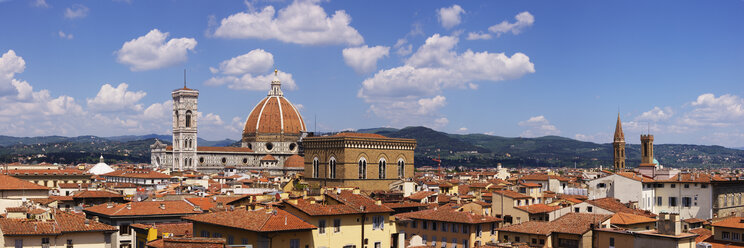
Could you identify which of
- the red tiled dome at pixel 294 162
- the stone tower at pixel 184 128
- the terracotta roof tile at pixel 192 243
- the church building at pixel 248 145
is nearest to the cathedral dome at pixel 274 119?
the church building at pixel 248 145

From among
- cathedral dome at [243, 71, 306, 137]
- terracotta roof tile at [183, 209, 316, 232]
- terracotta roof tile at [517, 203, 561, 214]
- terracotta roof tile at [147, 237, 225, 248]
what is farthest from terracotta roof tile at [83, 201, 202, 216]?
cathedral dome at [243, 71, 306, 137]

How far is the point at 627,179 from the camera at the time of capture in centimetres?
5784

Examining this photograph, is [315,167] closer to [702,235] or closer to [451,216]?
[451,216]

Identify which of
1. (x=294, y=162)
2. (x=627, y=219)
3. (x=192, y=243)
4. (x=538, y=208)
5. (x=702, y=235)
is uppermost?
(x=192, y=243)

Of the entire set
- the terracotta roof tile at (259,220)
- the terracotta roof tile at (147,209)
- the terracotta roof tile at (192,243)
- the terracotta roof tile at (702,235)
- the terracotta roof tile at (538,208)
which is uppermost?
the terracotta roof tile at (192,243)

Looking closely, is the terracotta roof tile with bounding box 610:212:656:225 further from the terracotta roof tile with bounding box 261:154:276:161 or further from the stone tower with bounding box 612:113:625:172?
the terracotta roof tile with bounding box 261:154:276:161

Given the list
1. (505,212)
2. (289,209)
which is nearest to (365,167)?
(505,212)

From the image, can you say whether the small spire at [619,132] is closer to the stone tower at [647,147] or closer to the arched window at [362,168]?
the stone tower at [647,147]

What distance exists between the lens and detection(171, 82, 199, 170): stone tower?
14088 cm

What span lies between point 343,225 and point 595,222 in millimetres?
11333

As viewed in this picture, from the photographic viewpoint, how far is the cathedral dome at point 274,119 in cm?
15012

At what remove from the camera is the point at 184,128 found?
143 meters

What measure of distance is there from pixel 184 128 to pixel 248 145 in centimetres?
1449

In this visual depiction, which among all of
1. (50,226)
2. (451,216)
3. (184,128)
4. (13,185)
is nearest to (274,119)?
(184,128)
